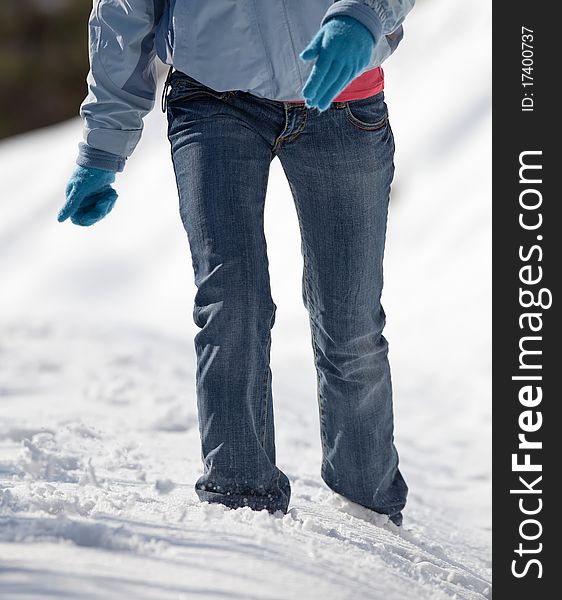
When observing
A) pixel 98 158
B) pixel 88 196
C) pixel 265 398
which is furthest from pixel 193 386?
pixel 265 398

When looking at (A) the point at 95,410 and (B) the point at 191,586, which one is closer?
(B) the point at 191,586

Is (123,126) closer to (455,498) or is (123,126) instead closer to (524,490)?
(524,490)

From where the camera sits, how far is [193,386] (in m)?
4.04

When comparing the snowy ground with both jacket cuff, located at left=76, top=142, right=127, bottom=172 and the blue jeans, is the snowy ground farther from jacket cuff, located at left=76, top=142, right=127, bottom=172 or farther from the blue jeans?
jacket cuff, located at left=76, top=142, right=127, bottom=172

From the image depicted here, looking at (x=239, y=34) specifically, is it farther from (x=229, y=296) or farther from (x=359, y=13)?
(x=229, y=296)

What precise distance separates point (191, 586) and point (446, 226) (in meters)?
5.81

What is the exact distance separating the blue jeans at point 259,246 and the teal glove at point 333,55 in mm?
132

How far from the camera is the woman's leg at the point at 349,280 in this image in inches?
74.9

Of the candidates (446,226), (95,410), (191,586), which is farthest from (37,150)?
(191,586)

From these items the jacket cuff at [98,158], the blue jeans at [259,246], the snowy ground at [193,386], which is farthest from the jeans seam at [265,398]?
the jacket cuff at [98,158]

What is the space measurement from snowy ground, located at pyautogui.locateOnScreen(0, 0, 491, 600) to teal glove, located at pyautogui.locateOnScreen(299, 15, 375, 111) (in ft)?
2.55

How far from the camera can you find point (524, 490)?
220 cm

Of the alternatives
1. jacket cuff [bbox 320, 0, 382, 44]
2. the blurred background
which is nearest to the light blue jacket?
jacket cuff [bbox 320, 0, 382, 44]

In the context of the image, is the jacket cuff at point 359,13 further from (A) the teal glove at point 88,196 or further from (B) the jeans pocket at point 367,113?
(A) the teal glove at point 88,196
